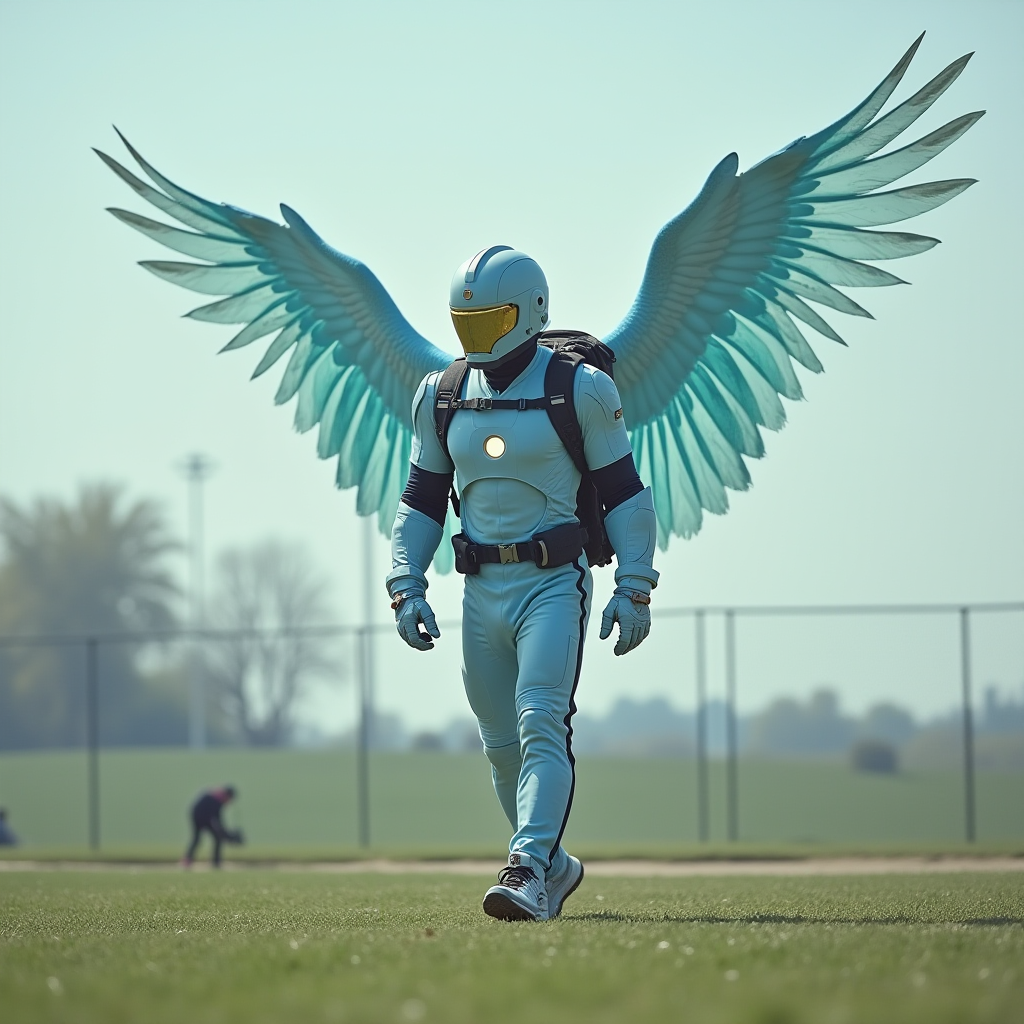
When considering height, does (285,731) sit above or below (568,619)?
below

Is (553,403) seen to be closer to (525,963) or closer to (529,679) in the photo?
(529,679)

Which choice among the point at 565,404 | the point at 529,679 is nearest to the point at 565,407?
the point at 565,404

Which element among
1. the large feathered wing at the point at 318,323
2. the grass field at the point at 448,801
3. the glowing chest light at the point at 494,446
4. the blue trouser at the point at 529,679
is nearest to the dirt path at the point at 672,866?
the grass field at the point at 448,801

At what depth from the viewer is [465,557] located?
6.49m

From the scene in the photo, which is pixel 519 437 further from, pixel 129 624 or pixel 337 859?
pixel 129 624

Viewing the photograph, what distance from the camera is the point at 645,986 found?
3822mm

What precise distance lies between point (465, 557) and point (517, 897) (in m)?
1.50

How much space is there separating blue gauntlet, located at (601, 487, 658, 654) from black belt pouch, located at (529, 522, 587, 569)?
190mm

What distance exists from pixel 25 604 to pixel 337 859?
5498 centimetres

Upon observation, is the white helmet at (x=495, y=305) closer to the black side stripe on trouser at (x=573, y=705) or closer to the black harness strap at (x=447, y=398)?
the black harness strap at (x=447, y=398)

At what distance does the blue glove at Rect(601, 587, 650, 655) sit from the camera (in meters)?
6.29

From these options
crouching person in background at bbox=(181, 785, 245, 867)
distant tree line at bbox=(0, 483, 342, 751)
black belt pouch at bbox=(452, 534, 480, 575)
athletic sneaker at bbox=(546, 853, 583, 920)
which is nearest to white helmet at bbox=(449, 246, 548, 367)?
black belt pouch at bbox=(452, 534, 480, 575)

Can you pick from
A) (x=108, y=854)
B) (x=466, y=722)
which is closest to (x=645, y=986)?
(x=108, y=854)

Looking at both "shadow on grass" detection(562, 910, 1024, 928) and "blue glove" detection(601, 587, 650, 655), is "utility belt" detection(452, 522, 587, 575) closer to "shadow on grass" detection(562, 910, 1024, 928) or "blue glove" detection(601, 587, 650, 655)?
"blue glove" detection(601, 587, 650, 655)
